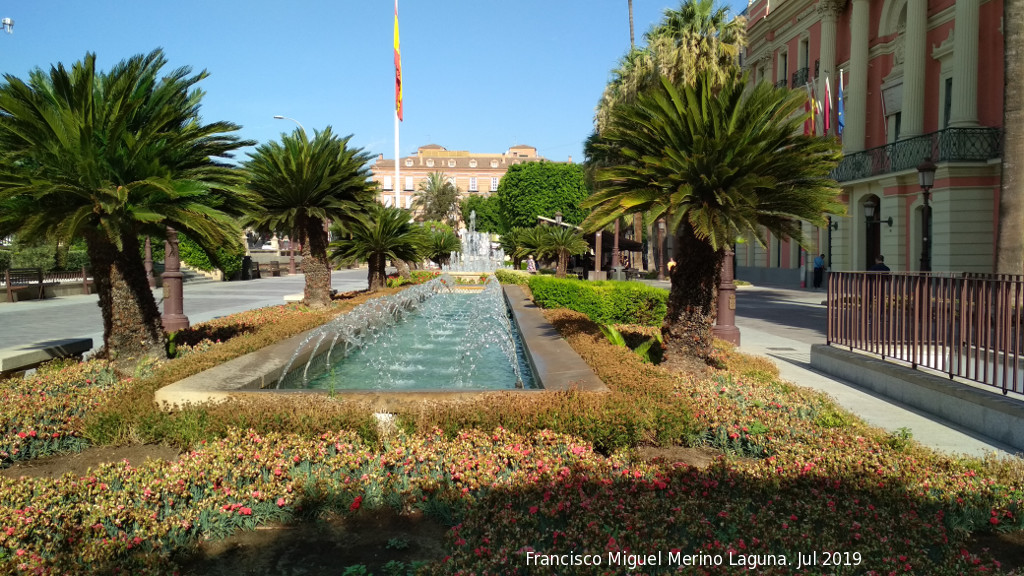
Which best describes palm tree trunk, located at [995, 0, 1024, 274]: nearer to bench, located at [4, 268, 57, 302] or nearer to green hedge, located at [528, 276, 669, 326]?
green hedge, located at [528, 276, 669, 326]

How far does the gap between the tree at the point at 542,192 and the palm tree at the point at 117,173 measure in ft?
218

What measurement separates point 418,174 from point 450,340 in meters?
107

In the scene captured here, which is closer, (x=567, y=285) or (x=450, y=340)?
(x=450, y=340)

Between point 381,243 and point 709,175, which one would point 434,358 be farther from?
point 381,243

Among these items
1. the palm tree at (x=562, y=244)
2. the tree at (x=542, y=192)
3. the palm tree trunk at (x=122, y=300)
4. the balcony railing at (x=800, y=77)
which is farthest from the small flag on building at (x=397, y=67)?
the tree at (x=542, y=192)

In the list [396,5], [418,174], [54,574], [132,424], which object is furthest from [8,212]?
[418,174]

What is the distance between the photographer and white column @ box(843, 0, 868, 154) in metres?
28.3

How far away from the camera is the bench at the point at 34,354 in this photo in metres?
7.64

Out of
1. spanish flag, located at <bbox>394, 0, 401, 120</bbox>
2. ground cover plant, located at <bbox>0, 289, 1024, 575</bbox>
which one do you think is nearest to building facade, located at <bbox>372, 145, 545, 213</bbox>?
spanish flag, located at <bbox>394, 0, 401, 120</bbox>

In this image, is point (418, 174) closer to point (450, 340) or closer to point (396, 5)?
point (396, 5)

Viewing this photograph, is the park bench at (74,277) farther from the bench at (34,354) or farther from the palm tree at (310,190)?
the bench at (34,354)

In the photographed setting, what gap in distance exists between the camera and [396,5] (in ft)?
121

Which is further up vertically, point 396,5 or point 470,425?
point 396,5

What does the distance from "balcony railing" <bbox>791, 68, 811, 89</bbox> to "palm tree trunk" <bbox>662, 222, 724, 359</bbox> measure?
28.8 metres
